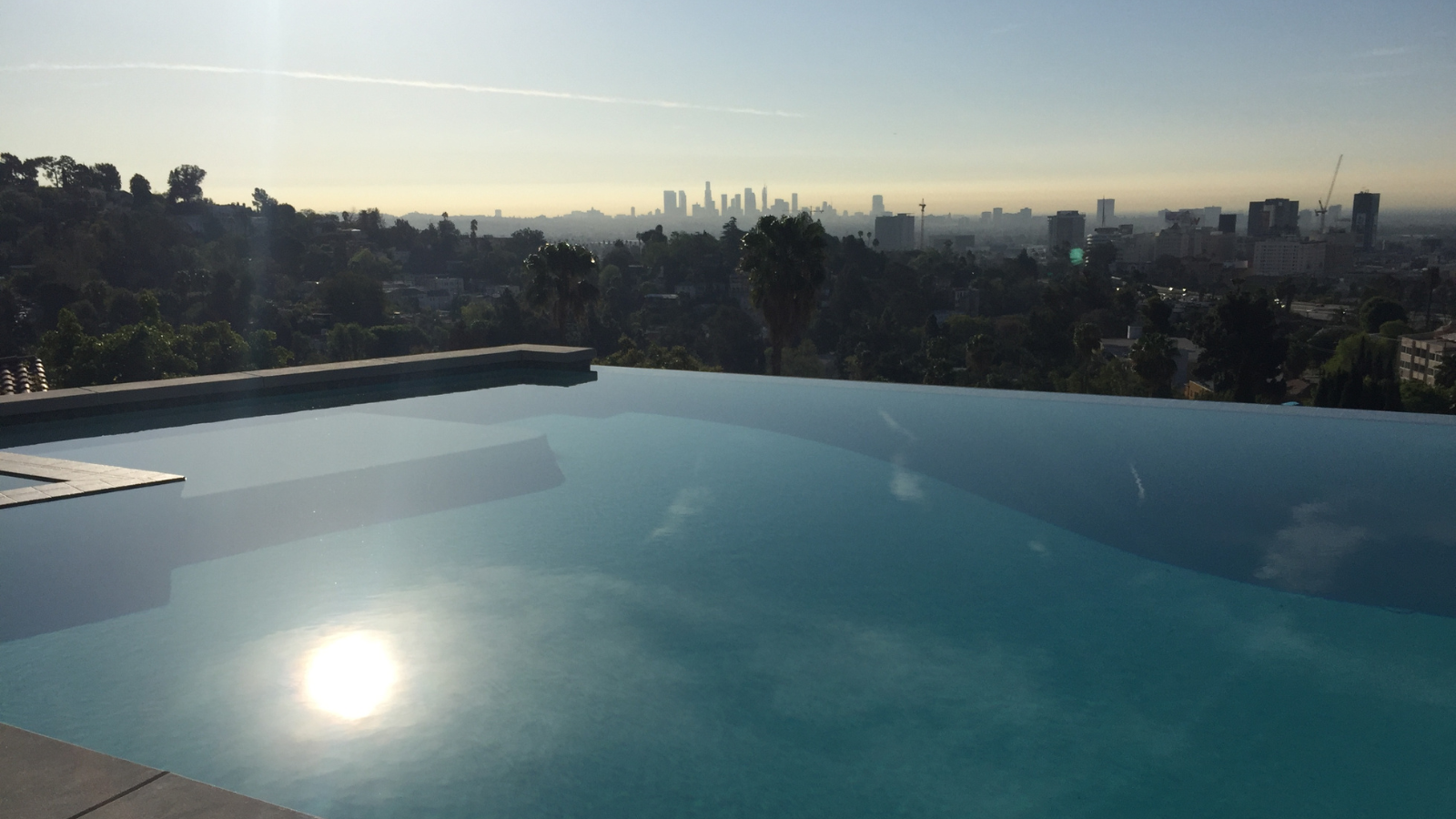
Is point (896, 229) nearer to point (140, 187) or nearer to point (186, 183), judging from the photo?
point (186, 183)

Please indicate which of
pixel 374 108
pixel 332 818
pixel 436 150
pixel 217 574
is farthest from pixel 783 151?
pixel 332 818

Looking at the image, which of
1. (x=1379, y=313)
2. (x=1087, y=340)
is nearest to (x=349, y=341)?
(x=1087, y=340)

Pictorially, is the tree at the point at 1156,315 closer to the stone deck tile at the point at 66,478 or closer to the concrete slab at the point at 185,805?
the stone deck tile at the point at 66,478

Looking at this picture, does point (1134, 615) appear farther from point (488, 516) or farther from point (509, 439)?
point (509, 439)

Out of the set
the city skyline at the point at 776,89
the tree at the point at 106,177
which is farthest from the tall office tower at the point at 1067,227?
the tree at the point at 106,177

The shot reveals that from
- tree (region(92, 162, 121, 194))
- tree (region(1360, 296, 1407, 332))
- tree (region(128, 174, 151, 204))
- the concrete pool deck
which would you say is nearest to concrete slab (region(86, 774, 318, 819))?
the concrete pool deck
